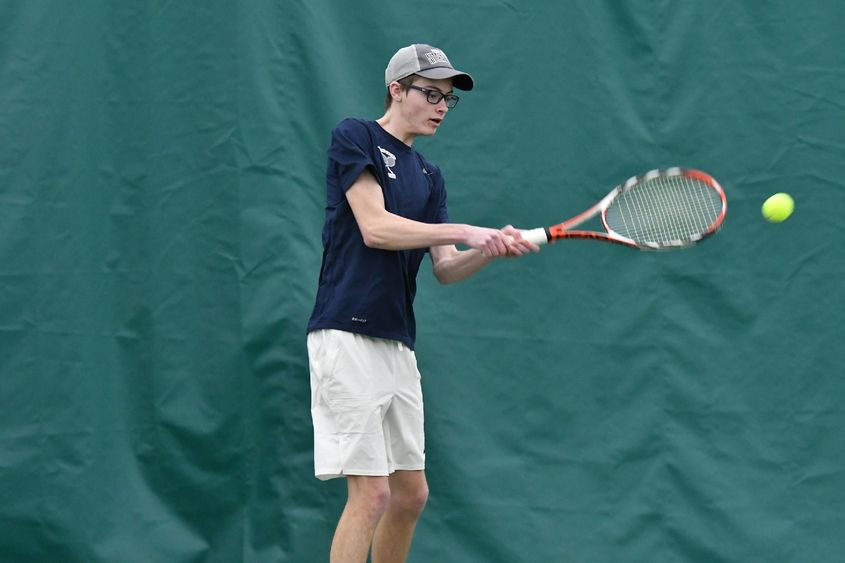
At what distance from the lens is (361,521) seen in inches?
143

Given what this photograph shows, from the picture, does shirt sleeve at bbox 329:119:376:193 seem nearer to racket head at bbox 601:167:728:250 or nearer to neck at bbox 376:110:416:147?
neck at bbox 376:110:416:147

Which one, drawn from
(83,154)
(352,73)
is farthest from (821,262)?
(83,154)

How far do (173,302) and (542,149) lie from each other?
141cm

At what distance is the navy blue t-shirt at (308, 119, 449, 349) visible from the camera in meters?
3.70

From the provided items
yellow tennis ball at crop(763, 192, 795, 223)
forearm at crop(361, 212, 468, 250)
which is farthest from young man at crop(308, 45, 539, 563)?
yellow tennis ball at crop(763, 192, 795, 223)

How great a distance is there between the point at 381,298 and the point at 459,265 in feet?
1.19

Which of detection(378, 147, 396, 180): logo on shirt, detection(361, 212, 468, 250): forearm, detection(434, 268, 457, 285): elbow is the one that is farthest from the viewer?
detection(434, 268, 457, 285): elbow

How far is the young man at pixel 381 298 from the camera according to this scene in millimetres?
3637

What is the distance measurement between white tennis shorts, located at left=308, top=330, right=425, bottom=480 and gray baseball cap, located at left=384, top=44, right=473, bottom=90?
829mm

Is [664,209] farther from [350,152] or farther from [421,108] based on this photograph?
[350,152]

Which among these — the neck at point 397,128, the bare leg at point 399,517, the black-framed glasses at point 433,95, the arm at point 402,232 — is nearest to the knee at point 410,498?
the bare leg at point 399,517

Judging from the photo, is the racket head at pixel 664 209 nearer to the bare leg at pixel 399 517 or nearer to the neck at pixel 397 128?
the neck at pixel 397 128

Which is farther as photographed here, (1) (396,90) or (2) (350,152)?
(1) (396,90)

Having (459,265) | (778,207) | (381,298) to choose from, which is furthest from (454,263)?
(778,207)
